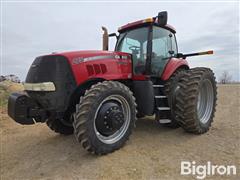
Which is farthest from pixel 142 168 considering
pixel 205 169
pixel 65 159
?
pixel 65 159

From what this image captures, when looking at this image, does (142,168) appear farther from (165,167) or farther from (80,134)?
(80,134)

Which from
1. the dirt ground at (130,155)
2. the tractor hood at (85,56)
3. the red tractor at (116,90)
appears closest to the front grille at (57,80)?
Answer: the red tractor at (116,90)

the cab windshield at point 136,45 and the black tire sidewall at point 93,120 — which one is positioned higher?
the cab windshield at point 136,45

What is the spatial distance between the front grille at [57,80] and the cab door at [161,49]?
196cm

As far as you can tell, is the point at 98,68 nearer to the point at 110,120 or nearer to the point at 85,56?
the point at 85,56

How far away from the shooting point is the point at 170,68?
5.32m

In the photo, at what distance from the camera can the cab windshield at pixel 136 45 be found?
5.15m

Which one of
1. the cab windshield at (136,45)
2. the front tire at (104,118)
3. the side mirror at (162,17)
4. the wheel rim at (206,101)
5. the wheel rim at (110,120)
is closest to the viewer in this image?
the front tire at (104,118)

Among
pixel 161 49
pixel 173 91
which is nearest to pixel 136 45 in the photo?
pixel 161 49

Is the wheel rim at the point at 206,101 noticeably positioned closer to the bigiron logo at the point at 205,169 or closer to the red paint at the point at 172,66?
the red paint at the point at 172,66

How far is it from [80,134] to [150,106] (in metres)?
1.61

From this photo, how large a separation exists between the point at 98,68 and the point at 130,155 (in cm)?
156

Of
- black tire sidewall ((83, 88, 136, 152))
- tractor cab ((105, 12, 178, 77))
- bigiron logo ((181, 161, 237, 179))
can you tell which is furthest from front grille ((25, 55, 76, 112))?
bigiron logo ((181, 161, 237, 179))

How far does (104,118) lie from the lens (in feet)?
12.6
